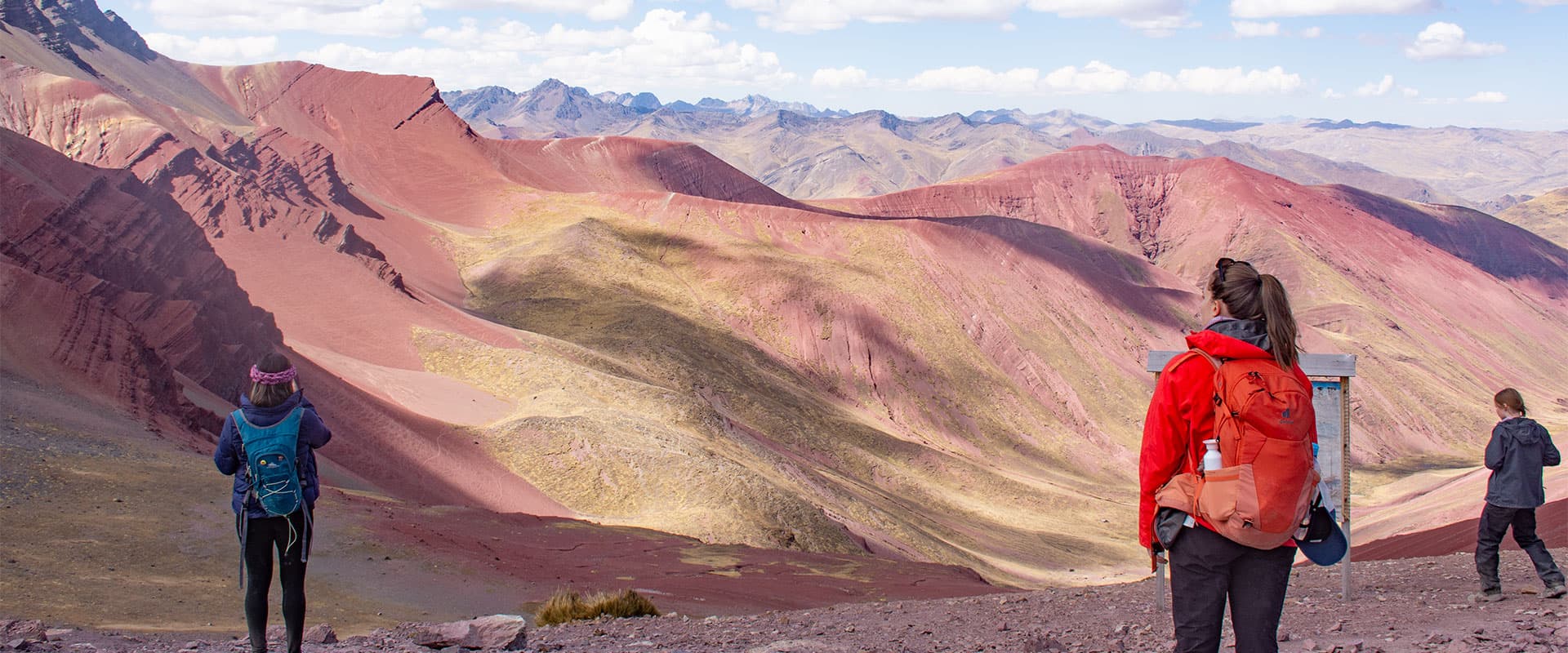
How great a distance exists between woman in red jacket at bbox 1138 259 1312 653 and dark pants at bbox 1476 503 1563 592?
5.81m

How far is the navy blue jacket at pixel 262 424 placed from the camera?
253 inches

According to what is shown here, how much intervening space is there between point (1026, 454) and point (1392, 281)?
60.0m

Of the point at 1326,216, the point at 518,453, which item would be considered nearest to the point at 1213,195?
the point at 1326,216

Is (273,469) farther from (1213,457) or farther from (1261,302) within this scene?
(1261,302)

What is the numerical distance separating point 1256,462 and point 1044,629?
16.6 ft

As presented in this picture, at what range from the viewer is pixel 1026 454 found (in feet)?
162

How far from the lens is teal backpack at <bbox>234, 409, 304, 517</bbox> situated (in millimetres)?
6391

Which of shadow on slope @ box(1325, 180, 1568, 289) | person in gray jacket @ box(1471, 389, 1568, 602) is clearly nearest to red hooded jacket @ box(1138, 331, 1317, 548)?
person in gray jacket @ box(1471, 389, 1568, 602)

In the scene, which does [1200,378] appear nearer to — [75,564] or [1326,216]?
[75,564]

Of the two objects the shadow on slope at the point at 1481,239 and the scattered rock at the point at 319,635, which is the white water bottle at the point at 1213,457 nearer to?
the scattered rock at the point at 319,635

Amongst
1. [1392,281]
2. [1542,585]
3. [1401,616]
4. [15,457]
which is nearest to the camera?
[1401,616]

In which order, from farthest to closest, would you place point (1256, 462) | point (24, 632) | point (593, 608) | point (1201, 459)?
point (593, 608)
point (24, 632)
point (1201, 459)
point (1256, 462)

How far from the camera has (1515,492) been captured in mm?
9141

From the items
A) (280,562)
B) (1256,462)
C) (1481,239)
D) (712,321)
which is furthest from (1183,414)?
(1481,239)
